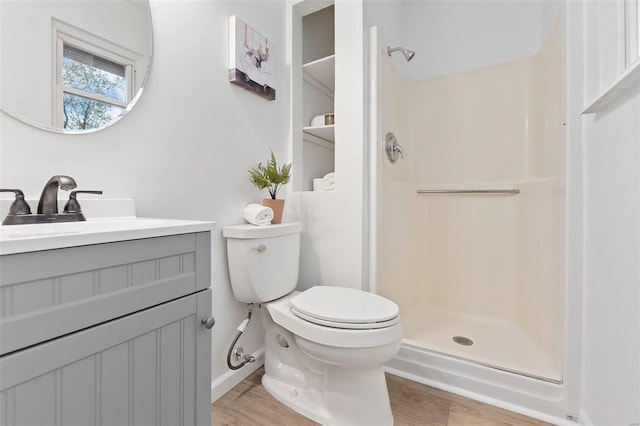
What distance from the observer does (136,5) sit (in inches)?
37.7

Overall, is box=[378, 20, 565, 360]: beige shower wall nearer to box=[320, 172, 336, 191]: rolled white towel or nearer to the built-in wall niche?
box=[320, 172, 336, 191]: rolled white towel

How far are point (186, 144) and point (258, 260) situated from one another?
0.55 meters

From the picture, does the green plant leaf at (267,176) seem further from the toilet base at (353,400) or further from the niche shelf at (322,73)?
the toilet base at (353,400)

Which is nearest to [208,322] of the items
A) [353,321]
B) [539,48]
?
[353,321]

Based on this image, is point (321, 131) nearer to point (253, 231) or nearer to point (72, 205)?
point (253, 231)

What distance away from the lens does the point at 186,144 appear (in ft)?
3.75

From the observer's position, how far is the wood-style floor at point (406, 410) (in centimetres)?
118

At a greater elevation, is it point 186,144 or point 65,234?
point 186,144

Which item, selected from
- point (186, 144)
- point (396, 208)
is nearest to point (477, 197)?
point (396, 208)

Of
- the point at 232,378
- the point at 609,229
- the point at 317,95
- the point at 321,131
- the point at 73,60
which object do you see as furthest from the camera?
the point at 317,95

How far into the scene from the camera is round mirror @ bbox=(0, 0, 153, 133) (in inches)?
28.9

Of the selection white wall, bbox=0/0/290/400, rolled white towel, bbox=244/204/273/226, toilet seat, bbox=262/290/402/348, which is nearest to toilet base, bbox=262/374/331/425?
white wall, bbox=0/0/290/400

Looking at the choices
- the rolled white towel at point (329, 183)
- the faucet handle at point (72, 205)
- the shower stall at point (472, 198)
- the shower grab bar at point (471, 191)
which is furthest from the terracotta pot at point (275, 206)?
the shower grab bar at point (471, 191)

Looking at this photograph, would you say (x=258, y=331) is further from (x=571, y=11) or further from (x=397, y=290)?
(x=571, y=11)
